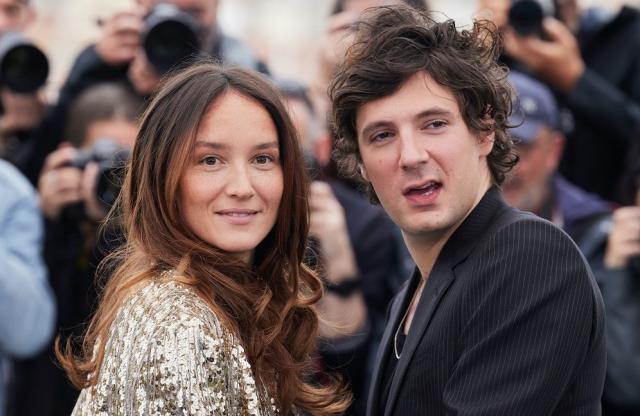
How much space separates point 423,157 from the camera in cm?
322

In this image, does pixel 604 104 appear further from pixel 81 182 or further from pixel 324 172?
pixel 81 182

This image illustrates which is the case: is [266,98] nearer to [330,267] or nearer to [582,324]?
[582,324]

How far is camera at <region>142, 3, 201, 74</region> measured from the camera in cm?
536

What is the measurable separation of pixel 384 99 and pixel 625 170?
2.55 metres

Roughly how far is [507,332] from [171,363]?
0.83 meters

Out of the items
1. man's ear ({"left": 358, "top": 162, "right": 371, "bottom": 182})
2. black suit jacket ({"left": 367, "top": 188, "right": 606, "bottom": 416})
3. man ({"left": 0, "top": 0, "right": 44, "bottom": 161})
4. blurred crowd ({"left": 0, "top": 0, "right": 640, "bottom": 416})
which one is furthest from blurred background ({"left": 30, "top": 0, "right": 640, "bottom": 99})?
black suit jacket ({"left": 367, "top": 188, "right": 606, "bottom": 416})

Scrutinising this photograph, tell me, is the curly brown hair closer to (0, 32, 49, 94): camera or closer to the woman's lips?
the woman's lips

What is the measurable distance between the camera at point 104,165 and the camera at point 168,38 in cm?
45

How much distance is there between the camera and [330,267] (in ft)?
17.1

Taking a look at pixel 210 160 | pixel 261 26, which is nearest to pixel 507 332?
pixel 210 160

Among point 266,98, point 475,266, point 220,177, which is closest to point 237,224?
point 220,177

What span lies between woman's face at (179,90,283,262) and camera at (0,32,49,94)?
2383 millimetres

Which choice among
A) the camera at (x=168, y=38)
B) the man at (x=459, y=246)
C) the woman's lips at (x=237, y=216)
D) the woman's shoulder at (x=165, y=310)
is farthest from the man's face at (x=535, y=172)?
the woman's shoulder at (x=165, y=310)

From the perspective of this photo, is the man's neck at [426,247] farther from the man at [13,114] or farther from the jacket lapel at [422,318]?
the man at [13,114]
